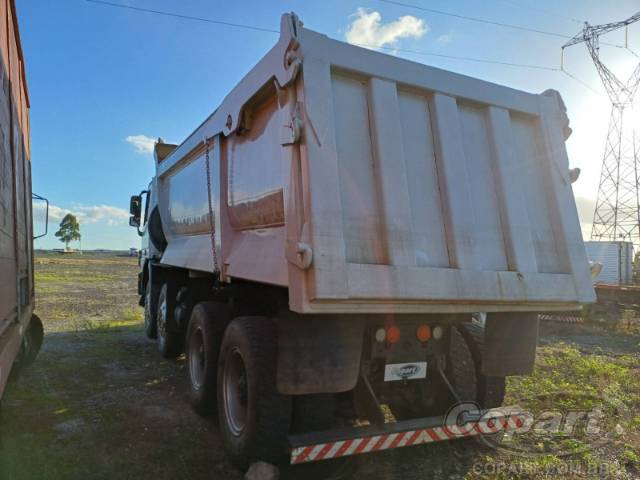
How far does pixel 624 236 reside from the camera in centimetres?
2603

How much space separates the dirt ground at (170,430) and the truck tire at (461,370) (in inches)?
21.5

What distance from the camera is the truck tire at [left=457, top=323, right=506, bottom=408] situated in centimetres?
363

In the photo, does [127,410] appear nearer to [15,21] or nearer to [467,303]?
[467,303]

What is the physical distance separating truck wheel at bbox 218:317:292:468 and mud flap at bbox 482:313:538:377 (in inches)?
62.9

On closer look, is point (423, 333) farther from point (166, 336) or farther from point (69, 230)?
point (69, 230)

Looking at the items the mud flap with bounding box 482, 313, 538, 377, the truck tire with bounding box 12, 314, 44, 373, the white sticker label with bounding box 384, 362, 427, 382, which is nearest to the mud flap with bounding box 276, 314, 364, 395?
the white sticker label with bounding box 384, 362, 427, 382

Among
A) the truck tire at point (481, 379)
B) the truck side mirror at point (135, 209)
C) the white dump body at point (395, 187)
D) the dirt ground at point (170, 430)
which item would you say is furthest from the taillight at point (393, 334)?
the truck side mirror at point (135, 209)

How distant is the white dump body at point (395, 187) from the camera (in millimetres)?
2670

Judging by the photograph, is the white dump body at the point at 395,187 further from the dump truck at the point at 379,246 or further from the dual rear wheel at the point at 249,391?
the dual rear wheel at the point at 249,391

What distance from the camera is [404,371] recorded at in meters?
3.31

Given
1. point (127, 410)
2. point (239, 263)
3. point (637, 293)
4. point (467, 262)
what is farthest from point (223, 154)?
point (637, 293)

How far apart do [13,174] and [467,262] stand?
12.6 feet

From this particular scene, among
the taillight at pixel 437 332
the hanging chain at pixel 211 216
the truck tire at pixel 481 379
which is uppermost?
the hanging chain at pixel 211 216

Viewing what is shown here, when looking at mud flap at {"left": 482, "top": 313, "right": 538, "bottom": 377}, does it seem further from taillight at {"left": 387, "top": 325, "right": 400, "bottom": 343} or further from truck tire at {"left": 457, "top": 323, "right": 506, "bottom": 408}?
taillight at {"left": 387, "top": 325, "right": 400, "bottom": 343}
